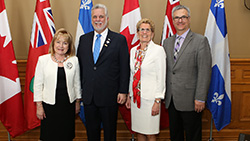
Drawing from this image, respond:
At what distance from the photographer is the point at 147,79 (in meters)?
1.86

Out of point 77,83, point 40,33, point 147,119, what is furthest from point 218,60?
point 40,33

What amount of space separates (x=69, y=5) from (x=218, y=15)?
6.39 feet

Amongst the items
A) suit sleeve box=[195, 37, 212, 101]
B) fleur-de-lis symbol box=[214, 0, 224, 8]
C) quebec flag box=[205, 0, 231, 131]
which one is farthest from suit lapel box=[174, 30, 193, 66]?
fleur-de-lis symbol box=[214, 0, 224, 8]

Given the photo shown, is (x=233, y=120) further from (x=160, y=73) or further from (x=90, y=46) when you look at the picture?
(x=90, y=46)

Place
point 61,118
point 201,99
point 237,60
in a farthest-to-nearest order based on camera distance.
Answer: point 237,60 < point 61,118 < point 201,99

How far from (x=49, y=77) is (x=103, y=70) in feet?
1.67

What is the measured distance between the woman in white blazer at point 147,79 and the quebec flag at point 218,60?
88 cm

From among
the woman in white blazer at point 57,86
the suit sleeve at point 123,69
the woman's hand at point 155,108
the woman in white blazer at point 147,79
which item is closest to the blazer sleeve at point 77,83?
the woman in white blazer at point 57,86

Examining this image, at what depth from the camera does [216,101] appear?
239 centimetres

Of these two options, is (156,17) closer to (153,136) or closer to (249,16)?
(249,16)

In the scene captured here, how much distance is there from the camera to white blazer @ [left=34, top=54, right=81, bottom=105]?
5.97ft

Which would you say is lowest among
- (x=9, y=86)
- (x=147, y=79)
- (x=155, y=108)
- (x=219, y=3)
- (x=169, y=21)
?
(x=155, y=108)

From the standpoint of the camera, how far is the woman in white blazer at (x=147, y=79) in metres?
1.83

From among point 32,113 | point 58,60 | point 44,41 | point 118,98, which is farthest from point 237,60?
point 32,113
